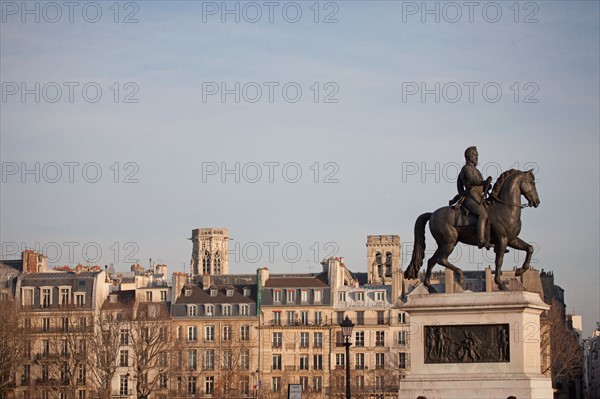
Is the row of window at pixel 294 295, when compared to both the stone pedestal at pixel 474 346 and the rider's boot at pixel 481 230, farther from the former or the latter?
the rider's boot at pixel 481 230

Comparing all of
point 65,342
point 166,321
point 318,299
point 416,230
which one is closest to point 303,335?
point 318,299

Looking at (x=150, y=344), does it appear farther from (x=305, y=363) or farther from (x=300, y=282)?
(x=300, y=282)

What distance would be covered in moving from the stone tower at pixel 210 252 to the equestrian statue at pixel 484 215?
497 feet

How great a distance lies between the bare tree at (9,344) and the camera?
98938 millimetres

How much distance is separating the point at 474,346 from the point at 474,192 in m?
4.32

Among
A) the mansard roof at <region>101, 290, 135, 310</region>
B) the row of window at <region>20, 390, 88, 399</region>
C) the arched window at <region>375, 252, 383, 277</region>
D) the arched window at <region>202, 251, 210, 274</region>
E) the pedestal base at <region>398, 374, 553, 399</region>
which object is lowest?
the pedestal base at <region>398, 374, 553, 399</region>

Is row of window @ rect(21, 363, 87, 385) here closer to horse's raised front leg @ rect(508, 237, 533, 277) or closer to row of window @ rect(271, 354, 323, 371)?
row of window @ rect(271, 354, 323, 371)

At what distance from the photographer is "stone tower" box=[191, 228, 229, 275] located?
19362cm

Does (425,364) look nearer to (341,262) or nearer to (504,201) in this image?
(504,201)

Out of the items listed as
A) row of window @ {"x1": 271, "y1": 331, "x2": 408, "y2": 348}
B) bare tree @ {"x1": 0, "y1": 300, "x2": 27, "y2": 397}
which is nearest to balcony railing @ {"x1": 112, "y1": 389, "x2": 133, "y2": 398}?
bare tree @ {"x1": 0, "y1": 300, "x2": 27, "y2": 397}

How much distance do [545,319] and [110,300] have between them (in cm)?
3462

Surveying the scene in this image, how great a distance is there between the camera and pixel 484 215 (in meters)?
41.3

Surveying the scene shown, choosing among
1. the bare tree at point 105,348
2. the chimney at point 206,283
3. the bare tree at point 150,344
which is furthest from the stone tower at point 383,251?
the bare tree at point 105,348

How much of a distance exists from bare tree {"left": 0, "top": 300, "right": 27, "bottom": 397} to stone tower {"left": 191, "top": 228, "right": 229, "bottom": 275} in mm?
87144
